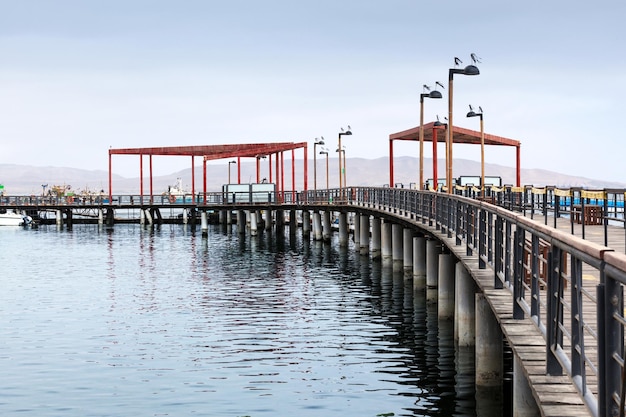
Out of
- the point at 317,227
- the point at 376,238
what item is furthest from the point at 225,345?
the point at 317,227

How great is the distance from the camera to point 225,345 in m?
20.3

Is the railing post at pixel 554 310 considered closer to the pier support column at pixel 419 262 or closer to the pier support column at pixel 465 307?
the pier support column at pixel 465 307

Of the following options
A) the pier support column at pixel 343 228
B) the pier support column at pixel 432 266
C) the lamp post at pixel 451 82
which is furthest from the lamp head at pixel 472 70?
the pier support column at pixel 343 228

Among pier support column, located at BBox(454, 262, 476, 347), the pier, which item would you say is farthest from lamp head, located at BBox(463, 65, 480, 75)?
pier support column, located at BBox(454, 262, 476, 347)

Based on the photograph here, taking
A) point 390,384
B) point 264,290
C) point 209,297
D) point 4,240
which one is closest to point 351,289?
point 264,290

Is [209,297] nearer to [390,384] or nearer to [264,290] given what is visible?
[264,290]

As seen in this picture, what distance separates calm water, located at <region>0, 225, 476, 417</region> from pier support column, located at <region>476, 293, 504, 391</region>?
0.65 metres

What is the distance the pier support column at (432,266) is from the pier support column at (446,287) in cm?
360

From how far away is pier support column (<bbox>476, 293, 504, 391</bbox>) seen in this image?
46.9 feet

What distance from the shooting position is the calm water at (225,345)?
49.8 ft

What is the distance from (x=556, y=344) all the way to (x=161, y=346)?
46.1 ft

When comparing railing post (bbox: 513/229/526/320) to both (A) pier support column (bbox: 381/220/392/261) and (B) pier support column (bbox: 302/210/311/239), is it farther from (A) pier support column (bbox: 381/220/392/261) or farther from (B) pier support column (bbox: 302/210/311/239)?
(B) pier support column (bbox: 302/210/311/239)

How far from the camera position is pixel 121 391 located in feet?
52.3

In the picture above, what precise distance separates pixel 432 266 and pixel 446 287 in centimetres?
444
